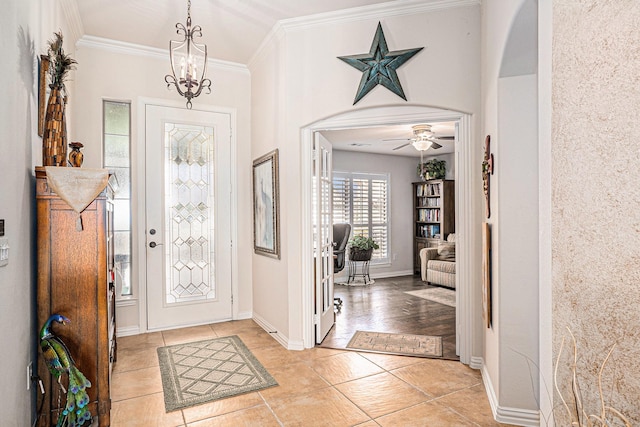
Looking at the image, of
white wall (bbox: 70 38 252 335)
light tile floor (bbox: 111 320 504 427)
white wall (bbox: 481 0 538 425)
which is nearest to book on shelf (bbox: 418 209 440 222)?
white wall (bbox: 70 38 252 335)

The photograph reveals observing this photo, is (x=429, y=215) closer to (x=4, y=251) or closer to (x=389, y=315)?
(x=389, y=315)

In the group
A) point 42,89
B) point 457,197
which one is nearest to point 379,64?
point 457,197

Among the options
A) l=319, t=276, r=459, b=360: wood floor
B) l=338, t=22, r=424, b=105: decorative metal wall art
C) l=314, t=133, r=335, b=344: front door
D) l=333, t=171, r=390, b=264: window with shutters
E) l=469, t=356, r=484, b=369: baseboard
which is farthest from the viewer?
l=333, t=171, r=390, b=264: window with shutters

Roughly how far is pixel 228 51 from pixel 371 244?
429 cm

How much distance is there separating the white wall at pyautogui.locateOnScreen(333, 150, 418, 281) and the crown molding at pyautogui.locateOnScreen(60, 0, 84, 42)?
5072 millimetres

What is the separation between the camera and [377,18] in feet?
11.3

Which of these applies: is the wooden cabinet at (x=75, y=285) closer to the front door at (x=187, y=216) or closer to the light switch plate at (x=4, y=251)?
the light switch plate at (x=4, y=251)

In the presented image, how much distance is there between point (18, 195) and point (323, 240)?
8.40 ft

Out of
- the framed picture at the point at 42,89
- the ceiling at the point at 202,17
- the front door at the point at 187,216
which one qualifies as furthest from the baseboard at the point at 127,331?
the ceiling at the point at 202,17

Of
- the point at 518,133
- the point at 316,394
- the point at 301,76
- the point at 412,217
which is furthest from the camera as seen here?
the point at 412,217

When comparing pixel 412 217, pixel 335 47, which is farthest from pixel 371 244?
pixel 335 47

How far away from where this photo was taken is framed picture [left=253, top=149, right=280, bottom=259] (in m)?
3.93

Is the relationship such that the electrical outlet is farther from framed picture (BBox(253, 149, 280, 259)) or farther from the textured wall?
the textured wall

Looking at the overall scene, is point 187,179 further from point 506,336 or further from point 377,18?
point 506,336
